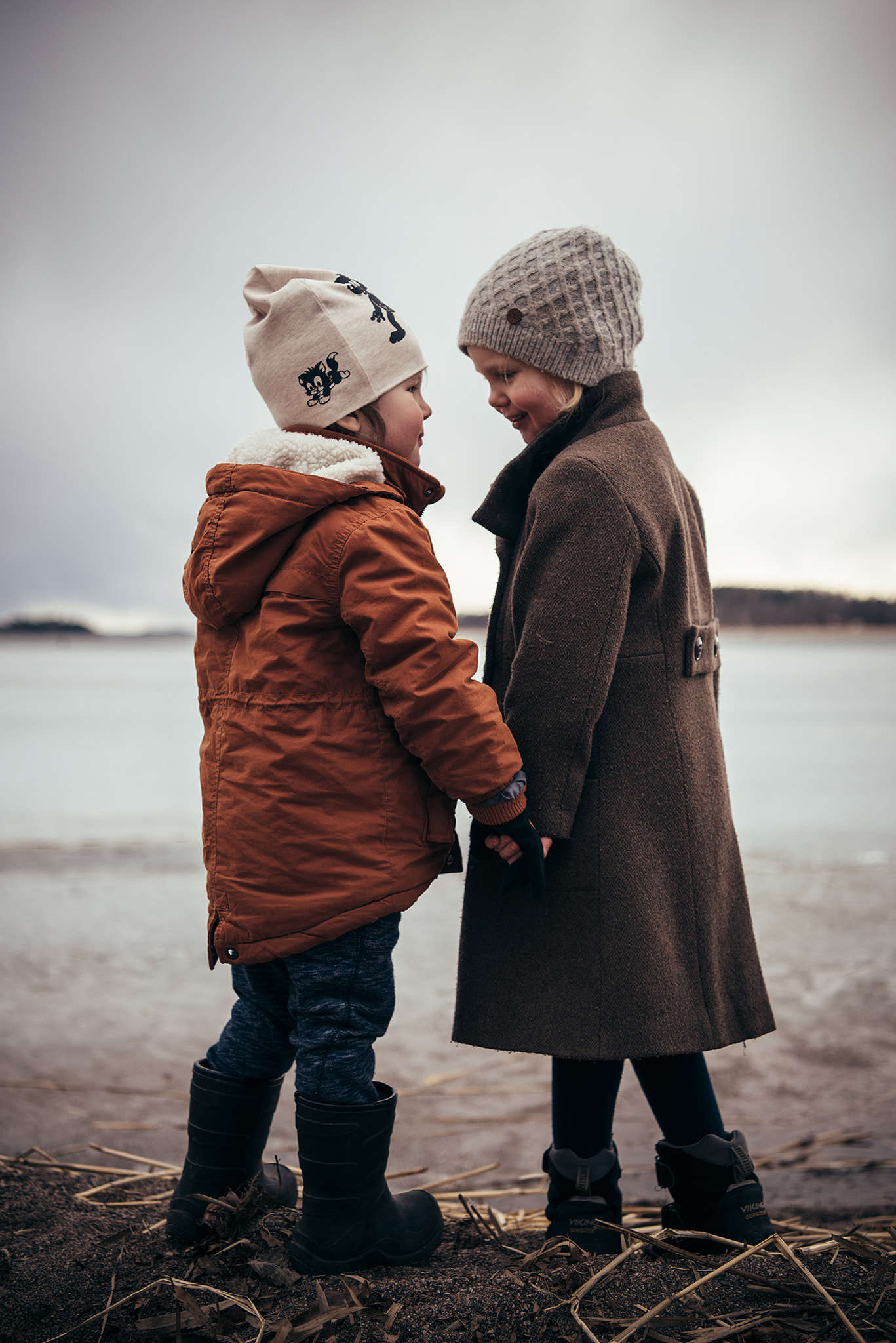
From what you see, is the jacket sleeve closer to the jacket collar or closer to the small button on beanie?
the jacket collar

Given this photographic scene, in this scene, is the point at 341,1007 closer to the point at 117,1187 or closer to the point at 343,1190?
the point at 343,1190

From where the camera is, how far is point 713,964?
1838 mm

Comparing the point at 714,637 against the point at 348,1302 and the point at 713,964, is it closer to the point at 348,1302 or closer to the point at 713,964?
the point at 713,964

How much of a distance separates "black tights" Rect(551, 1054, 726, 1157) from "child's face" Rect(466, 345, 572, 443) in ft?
4.03

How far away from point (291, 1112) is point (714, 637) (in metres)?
1.94

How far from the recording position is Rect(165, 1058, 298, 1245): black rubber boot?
1838 millimetres

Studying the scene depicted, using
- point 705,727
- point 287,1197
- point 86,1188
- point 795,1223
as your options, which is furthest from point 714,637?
point 86,1188

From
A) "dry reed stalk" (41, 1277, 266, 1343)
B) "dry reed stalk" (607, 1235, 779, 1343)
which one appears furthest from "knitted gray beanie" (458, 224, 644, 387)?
"dry reed stalk" (41, 1277, 266, 1343)

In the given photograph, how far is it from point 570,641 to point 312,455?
0.57 m

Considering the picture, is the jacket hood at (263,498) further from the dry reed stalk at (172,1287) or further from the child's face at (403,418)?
the dry reed stalk at (172,1287)

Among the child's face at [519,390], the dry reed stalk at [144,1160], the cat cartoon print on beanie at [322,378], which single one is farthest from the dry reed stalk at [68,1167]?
the child's face at [519,390]

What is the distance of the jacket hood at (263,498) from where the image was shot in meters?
1.69

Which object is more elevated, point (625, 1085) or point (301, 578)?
point (301, 578)

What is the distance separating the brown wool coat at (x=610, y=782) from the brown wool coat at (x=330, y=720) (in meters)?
0.15
